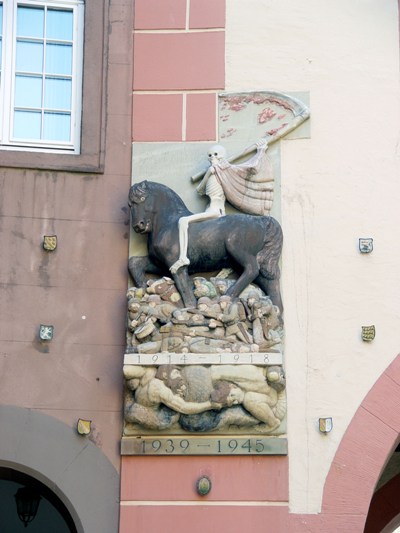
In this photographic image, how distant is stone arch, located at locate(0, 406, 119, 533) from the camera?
1154 centimetres

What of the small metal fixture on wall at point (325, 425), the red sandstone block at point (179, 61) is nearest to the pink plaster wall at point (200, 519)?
the small metal fixture on wall at point (325, 425)

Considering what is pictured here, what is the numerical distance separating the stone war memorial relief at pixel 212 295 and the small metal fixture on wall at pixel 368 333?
27.4 inches

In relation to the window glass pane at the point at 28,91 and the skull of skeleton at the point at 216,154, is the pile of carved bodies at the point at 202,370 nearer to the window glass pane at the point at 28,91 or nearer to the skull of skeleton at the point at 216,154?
the skull of skeleton at the point at 216,154

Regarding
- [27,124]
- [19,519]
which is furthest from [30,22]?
[19,519]

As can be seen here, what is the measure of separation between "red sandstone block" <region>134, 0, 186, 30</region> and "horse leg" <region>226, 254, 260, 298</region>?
7.75 feet

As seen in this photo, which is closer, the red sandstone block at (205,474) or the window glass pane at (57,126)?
the red sandstone block at (205,474)

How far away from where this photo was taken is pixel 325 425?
38.5ft

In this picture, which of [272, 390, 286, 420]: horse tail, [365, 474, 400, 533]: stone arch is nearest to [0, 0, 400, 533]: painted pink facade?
[272, 390, 286, 420]: horse tail

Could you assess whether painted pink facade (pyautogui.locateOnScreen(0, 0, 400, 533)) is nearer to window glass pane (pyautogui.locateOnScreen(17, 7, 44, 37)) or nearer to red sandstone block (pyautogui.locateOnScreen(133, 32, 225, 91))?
red sandstone block (pyautogui.locateOnScreen(133, 32, 225, 91))

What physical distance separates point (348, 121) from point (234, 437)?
10.1 feet

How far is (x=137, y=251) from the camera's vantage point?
12273mm

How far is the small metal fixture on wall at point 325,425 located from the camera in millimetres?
11734

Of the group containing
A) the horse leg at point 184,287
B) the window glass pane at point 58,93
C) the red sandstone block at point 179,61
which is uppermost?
the red sandstone block at point 179,61

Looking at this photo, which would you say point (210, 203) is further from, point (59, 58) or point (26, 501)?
point (26, 501)
